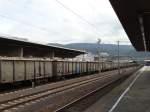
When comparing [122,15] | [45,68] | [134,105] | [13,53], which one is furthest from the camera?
[13,53]

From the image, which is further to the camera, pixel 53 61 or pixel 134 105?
pixel 53 61

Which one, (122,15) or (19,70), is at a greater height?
(122,15)

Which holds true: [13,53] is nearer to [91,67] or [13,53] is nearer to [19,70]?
[91,67]

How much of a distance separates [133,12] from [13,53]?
31.7 metres

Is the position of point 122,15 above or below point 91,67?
above

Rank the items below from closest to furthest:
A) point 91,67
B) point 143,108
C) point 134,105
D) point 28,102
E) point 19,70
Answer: point 143,108 < point 134,105 < point 28,102 < point 19,70 < point 91,67

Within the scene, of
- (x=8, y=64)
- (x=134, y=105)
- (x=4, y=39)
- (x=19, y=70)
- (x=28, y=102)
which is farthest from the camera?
(x=4, y=39)

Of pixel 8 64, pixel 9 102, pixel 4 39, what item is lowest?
pixel 9 102

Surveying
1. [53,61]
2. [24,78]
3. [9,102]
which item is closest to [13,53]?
[53,61]

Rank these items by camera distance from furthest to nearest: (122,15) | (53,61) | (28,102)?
(53,61) < (122,15) < (28,102)

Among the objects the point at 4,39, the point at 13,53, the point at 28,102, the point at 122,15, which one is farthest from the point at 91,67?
the point at 28,102

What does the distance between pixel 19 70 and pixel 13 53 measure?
1126 inches

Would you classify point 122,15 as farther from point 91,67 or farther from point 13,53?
point 91,67

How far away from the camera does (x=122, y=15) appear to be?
105 feet
